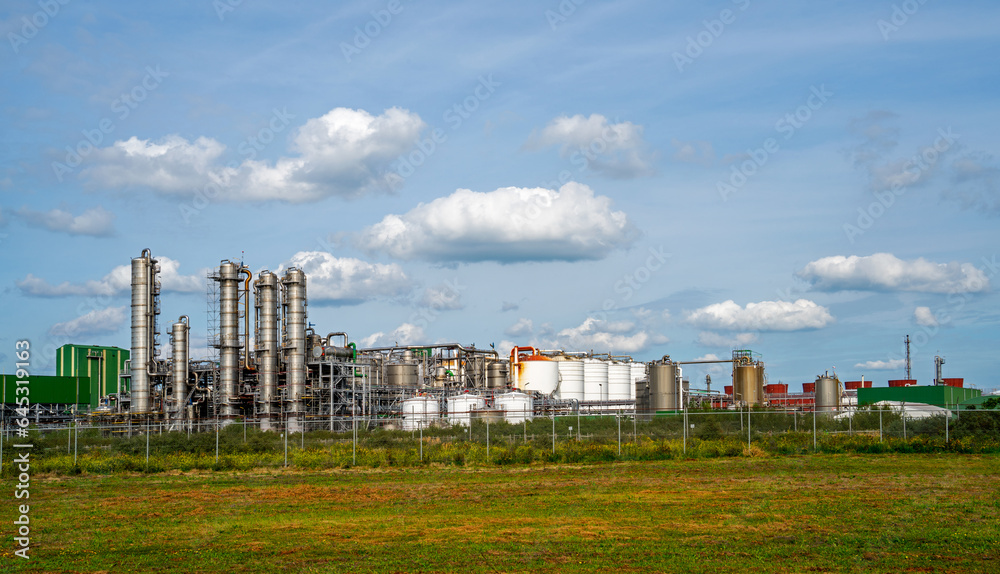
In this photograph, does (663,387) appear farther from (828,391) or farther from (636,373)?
(636,373)

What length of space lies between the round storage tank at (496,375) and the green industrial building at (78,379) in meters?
32.6

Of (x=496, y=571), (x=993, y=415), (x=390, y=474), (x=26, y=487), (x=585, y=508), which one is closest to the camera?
(x=496, y=571)

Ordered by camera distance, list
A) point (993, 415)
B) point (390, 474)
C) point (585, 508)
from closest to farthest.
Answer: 1. point (585, 508)
2. point (390, 474)
3. point (993, 415)

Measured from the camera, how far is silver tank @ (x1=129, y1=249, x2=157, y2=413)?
6706 centimetres

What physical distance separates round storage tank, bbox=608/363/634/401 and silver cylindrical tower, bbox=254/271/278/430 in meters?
35.0

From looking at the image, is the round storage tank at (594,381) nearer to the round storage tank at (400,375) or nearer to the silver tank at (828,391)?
the round storage tank at (400,375)

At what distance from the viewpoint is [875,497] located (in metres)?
23.1

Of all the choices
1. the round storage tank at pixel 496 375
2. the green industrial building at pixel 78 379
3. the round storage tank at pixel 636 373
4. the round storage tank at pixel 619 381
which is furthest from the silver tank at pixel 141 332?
the round storage tank at pixel 636 373

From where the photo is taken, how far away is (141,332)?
221ft

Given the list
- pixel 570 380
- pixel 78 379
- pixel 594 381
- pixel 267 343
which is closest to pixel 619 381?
pixel 594 381

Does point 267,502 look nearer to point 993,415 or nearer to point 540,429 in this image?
point 540,429

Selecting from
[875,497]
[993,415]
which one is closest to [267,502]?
[875,497]

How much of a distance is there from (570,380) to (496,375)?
24.5ft

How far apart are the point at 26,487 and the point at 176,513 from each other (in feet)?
36.8
